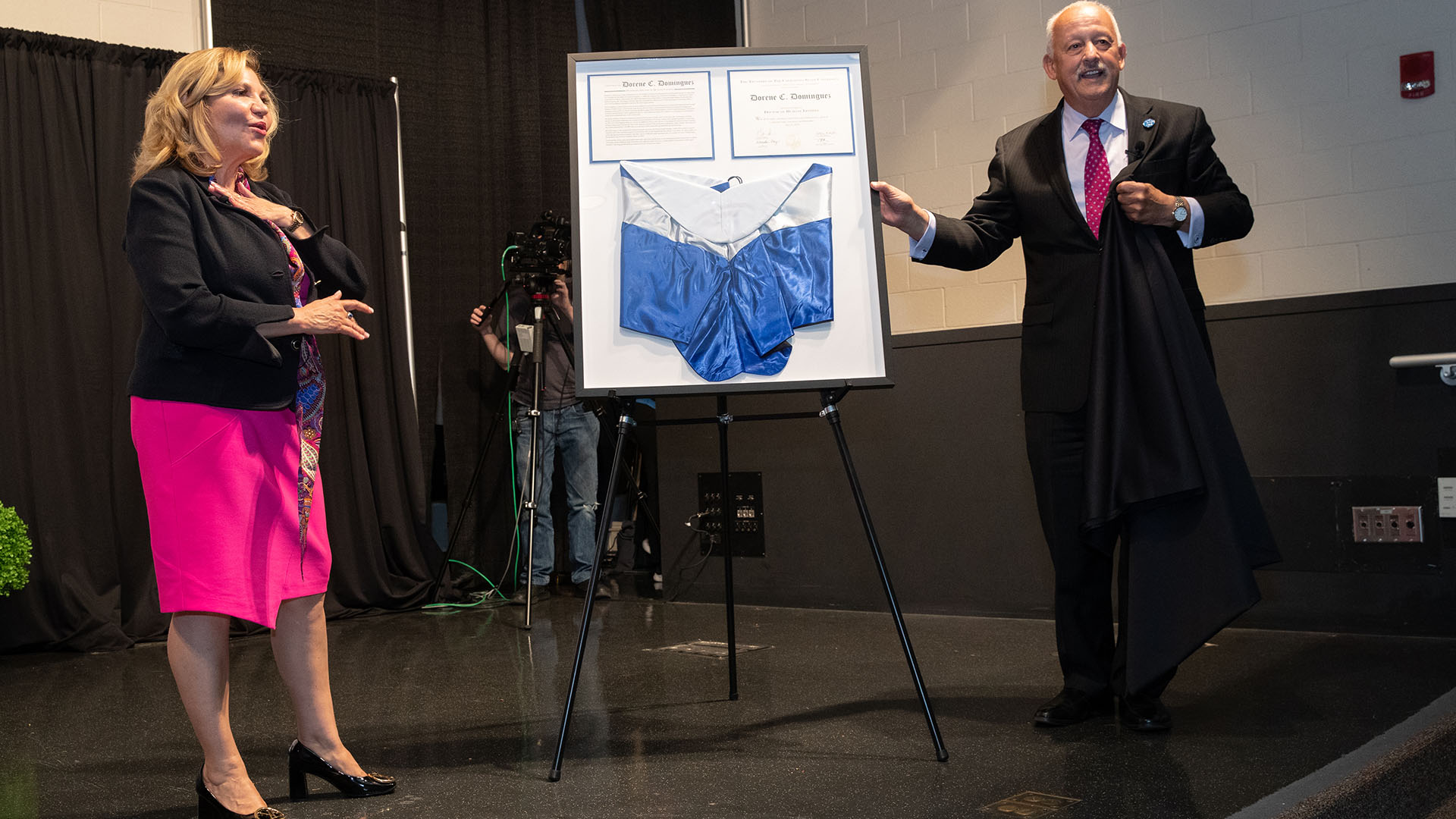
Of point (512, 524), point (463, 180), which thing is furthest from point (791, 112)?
point (512, 524)

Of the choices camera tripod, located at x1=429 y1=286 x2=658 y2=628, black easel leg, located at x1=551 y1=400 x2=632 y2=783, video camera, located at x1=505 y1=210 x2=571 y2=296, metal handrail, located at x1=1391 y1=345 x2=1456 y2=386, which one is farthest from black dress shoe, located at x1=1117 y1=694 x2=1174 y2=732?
video camera, located at x1=505 y1=210 x2=571 y2=296

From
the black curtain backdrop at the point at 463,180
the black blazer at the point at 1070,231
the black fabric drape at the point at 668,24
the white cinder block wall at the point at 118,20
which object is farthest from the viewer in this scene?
the black fabric drape at the point at 668,24

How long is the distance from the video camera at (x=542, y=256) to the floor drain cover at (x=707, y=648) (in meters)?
1.58

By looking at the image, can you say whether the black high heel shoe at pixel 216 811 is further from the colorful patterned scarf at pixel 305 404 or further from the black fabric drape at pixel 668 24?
the black fabric drape at pixel 668 24

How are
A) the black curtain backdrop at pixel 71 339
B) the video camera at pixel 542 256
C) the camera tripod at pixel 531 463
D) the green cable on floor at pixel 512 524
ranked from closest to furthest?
the black curtain backdrop at pixel 71 339 → the camera tripod at pixel 531 463 → the video camera at pixel 542 256 → the green cable on floor at pixel 512 524

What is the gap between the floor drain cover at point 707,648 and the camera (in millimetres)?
3253

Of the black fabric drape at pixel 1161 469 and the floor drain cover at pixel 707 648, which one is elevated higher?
the black fabric drape at pixel 1161 469

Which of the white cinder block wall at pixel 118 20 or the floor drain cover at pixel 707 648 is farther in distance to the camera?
the white cinder block wall at pixel 118 20

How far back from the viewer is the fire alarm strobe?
3.35 meters

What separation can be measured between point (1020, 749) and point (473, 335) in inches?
130

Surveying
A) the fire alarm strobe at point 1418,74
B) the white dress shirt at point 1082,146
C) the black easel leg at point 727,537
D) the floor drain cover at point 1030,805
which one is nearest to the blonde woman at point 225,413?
the black easel leg at point 727,537

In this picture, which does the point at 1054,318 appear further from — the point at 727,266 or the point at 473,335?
the point at 473,335

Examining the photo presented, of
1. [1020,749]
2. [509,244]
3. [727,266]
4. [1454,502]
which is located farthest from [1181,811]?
[509,244]

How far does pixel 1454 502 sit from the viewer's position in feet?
9.76
